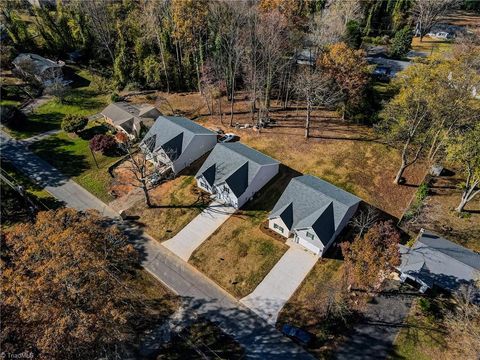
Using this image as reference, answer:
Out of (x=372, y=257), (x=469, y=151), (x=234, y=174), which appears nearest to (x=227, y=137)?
(x=234, y=174)

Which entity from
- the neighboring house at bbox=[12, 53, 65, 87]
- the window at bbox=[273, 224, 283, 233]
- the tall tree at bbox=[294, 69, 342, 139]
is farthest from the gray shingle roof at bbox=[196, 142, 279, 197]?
the neighboring house at bbox=[12, 53, 65, 87]

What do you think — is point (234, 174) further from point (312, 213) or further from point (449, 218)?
point (449, 218)

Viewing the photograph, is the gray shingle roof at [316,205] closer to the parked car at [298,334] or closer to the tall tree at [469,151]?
the parked car at [298,334]

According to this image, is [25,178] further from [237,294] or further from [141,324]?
[237,294]

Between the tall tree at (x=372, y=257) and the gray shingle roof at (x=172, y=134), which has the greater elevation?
the gray shingle roof at (x=172, y=134)

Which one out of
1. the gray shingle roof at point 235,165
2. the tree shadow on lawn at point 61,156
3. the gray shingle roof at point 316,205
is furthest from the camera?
the tree shadow on lawn at point 61,156

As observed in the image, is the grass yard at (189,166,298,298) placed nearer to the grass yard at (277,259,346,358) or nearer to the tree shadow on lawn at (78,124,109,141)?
the grass yard at (277,259,346,358)

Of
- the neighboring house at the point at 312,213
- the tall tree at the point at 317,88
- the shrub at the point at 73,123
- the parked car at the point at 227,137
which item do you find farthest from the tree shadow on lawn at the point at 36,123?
the neighboring house at the point at 312,213
